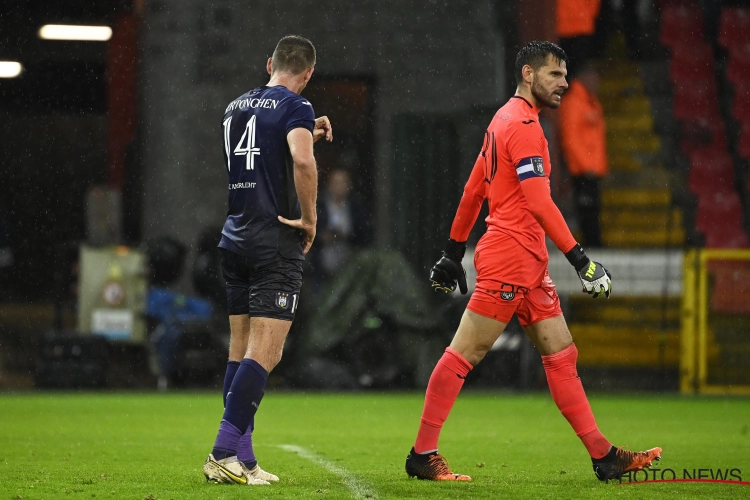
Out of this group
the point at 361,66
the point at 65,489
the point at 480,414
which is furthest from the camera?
the point at 361,66

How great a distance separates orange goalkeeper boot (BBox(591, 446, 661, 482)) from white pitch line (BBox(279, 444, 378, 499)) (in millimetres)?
1071

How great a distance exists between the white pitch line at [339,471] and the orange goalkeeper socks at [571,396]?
0.98 metres

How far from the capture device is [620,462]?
Answer: 5.48 metres

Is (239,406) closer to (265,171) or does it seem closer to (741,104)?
(265,171)

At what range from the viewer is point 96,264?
44.1ft

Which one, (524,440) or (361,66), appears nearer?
(524,440)

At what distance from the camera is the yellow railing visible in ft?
40.9

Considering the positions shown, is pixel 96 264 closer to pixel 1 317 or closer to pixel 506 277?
pixel 1 317

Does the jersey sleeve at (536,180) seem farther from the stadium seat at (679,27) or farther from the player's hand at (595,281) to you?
the stadium seat at (679,27)

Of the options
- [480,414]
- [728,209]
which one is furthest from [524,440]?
[728,209]

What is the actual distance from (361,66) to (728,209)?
5.25 metres

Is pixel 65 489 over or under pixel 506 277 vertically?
under

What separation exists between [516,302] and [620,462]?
841 millimetres

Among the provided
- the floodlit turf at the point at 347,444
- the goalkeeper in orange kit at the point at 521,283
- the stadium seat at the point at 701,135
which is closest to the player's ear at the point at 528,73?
the goalkeeper in orange kit at the point at 521,283
